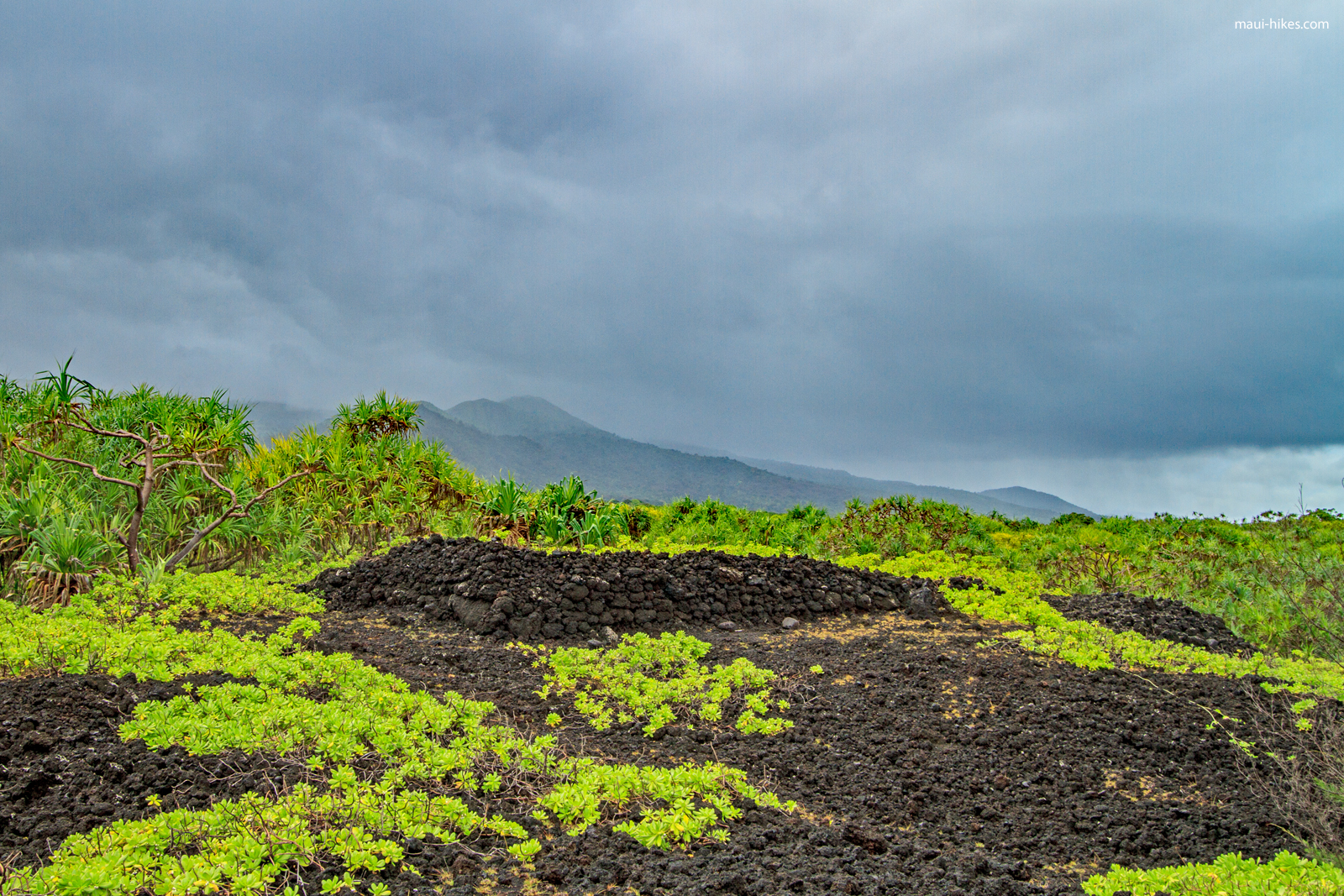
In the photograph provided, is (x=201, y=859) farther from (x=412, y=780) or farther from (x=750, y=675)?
(x=750, y=675)

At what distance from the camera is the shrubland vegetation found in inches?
136

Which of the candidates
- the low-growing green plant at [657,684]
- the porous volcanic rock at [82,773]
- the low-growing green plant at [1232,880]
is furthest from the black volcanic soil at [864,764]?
the low-growing green plant at [1232,880]

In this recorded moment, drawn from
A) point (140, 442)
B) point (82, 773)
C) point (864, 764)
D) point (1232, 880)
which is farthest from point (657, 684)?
point (140, 442)

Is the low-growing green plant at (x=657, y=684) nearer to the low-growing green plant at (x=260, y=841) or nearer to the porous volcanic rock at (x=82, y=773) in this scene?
the low-growing green plant at (x=260, y=841)

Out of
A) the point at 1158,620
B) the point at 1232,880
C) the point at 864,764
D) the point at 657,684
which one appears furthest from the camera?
the point at 1158,620

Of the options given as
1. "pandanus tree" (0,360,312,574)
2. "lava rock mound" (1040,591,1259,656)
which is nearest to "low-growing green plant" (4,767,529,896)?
"lava rock mound" (1040,591,1259,656)

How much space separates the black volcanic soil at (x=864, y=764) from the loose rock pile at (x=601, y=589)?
0.09 m

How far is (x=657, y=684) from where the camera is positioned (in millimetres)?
6035

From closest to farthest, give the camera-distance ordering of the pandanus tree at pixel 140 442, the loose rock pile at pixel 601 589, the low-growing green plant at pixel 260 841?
1. the low-growing green plant at pixel 260 841
2. the loose rock pile at pixel 601 589
3. the pandanus tree at pixel 140 442

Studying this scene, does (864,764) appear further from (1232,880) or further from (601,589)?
(601,589)

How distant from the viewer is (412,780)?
400 centimetres

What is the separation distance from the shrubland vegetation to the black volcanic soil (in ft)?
0.66

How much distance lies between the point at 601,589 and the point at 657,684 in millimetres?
2948

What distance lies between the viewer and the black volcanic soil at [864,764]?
341 centimetres
